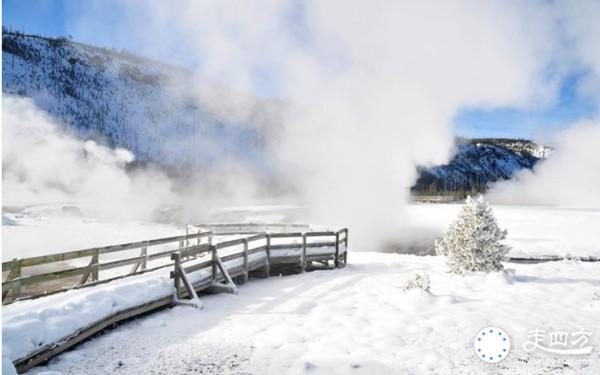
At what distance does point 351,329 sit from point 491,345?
2234 millimetres

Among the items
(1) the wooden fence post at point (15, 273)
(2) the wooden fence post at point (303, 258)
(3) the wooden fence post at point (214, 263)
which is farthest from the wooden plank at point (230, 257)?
(1) the wooden fence post at point (15, 273)

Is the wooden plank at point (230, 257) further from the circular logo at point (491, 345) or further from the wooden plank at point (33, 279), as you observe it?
the circular logo at point (491, 345)

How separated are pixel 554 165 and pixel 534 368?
71.7m

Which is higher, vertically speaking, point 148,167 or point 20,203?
point 148,167

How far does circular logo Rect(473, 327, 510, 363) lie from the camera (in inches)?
247

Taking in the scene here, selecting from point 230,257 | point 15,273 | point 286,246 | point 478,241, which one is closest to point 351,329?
point 230,257

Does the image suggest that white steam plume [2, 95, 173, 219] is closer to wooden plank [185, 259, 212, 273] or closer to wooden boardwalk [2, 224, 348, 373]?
wooden boardwalk [2, 224, 348, 373]

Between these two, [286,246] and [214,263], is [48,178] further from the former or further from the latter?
[214,263]

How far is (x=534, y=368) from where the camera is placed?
593 centimetres

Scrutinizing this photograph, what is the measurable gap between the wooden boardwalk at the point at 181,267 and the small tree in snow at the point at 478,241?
439 cm

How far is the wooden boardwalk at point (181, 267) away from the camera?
284 inches

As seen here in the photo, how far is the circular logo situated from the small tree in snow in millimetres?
5574

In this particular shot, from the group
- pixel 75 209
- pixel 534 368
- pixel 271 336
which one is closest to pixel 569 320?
pixel 534 368

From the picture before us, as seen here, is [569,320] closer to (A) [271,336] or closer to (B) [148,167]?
(A) [271,336]
